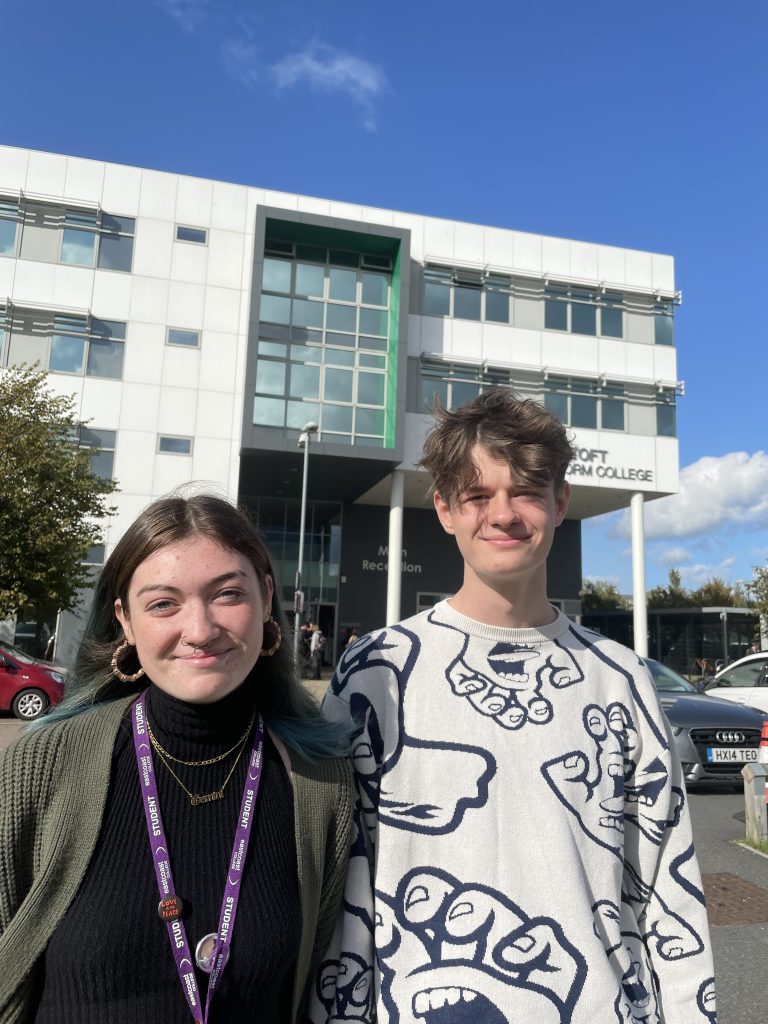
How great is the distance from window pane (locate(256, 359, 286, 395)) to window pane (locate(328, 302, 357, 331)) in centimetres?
244

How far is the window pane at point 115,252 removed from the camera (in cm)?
2688

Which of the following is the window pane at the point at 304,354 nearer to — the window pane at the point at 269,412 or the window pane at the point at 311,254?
the window pane at the point at 269,412

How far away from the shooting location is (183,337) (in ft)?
88.8

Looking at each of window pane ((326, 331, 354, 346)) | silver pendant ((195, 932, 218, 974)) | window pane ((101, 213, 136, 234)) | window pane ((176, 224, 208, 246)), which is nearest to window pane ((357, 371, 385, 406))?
window pane ((326, 331, 354, 346))

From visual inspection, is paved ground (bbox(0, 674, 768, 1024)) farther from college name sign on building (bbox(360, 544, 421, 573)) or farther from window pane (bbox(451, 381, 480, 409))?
college name sign on building (bbox(360, 544, 421, 573))

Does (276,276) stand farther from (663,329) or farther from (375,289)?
(663,329)

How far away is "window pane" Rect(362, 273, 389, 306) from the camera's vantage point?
2898cm

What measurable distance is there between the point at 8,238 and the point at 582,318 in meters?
20.0

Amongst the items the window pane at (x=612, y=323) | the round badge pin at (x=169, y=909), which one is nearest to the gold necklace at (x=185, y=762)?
the round badge pin at (x=169, y=909)

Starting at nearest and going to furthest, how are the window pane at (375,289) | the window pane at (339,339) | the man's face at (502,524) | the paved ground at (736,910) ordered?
1. the man's face at (502,524)
2. the paved ground at (736,910)
3. the window pane at (339,339)
4. the window pane at (375,289)

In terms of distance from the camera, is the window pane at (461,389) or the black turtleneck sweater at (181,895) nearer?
the black turtleneck sweater at (181,895)

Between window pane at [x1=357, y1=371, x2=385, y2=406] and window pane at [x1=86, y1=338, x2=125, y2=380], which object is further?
window pane at [x1=357, y1=371, x2=385, y2=406]

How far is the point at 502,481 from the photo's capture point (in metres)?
1.96

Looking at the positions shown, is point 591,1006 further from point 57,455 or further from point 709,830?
point 57,455
